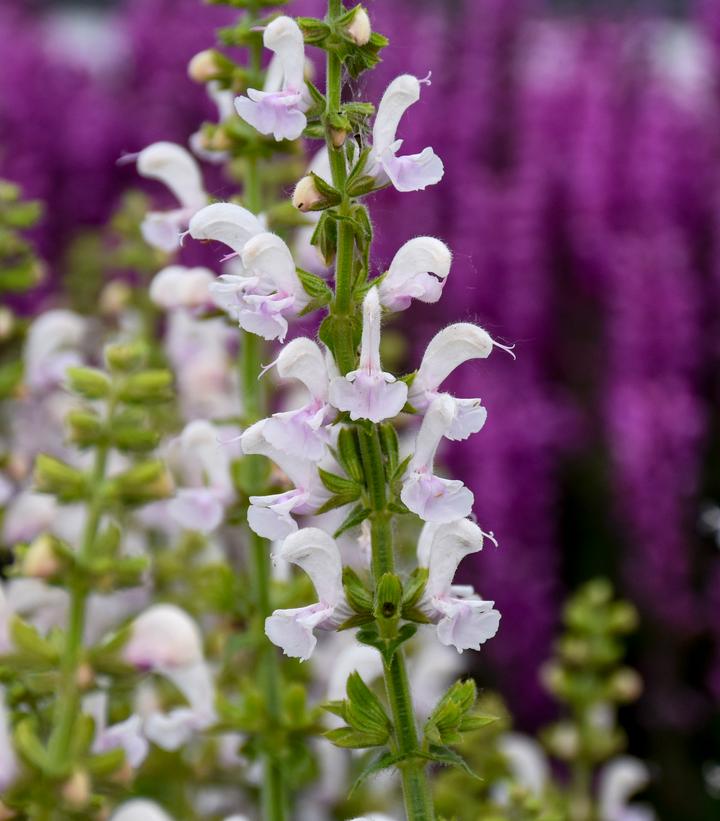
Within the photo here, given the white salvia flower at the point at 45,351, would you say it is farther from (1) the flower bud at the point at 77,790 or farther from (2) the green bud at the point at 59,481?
(1) the flower bud at the point at 77,790

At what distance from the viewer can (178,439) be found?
0.88m

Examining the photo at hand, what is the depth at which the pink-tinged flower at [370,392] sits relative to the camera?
1.71ft

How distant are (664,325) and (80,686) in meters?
1.03

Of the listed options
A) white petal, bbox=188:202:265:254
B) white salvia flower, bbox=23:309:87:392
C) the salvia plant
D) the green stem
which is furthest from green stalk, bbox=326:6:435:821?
white salvia flower, bbox=23:309:87:392

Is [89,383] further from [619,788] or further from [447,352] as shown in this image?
[619,788]

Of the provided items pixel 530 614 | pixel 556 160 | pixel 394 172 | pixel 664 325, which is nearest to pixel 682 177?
pixel 556 160

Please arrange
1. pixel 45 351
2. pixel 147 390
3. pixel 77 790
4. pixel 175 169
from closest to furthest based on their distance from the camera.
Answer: pixel 77 790, pixel 147 390, pixel 175 169, pixel 45 351

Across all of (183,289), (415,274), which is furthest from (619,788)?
(415,274)

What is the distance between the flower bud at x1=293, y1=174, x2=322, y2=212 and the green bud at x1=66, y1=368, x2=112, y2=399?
0.89ft

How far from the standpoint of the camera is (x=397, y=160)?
1.87 ft

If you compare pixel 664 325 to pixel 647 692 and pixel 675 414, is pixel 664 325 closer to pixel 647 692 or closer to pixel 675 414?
pixel 675 414

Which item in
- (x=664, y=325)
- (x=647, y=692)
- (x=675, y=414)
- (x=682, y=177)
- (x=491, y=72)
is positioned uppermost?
(x=491, y=72)

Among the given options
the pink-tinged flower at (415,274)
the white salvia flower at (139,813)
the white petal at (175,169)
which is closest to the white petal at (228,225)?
the pink-tinged flower at (415,274)

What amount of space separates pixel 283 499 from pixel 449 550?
8 cm
